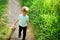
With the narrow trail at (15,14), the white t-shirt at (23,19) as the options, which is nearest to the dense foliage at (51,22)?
the narrow trail at (15,14)

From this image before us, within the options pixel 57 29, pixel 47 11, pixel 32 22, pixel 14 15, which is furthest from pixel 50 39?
pixel 14 15

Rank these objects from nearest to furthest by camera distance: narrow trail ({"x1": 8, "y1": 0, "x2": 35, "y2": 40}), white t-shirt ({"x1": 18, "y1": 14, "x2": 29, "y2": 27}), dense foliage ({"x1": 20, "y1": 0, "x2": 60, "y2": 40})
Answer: dense foliage ({"x1": 20, "y1": 0, "x2": 60, "y2": 40}), white t-shirt ({"x1": 18, "y1": 14, "x2": 29, "y2": 27}), narrow trail ({"x1": 8, "y1": 0, "x2": 35, "y2": 40})

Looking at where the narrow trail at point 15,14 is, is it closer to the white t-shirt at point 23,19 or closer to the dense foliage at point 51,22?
the dense foliage at point 51,22

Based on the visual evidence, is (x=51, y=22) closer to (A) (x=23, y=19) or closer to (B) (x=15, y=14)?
(A) (x=23, y=19)

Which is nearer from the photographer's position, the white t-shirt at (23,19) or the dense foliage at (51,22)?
the dense foliage at (51,22)

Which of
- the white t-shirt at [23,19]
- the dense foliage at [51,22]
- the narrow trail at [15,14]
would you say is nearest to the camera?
the dense foliage at [51,22]

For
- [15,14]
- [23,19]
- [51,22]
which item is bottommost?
[15,14]

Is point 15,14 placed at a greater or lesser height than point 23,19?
lesser

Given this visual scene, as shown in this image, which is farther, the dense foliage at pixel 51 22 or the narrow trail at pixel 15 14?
the narrow trail at pixel 15 14

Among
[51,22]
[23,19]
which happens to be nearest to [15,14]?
[23,19]

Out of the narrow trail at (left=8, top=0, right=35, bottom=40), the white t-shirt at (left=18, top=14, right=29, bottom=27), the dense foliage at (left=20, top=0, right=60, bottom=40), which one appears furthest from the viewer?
the narrow trail at (left=8, top=0, right=35, bottom=40)

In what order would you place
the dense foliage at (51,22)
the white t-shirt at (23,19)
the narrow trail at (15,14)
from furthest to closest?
the narrow trail at (15,14) < the white t-shirt at (23,19) < the dense foliage at (51,22)

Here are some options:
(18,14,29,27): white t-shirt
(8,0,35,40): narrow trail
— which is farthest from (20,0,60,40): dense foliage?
(18,14,29,27): white t-shirt

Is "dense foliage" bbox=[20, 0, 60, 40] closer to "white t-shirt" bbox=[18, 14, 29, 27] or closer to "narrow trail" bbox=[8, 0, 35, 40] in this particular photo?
"narrow trail" bbox=[8, 0, 35, 40]
